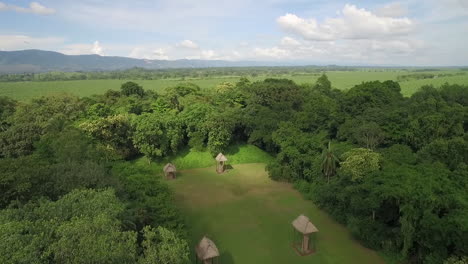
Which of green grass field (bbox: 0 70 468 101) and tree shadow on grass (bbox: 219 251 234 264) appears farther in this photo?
green grass field (bbox: 0 70 468 101)

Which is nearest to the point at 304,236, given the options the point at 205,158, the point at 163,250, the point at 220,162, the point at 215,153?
the point at 163,250

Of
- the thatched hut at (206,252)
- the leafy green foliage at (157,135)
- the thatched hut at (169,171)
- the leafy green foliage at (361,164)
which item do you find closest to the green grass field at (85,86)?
the leafy green foliage at (157,135)

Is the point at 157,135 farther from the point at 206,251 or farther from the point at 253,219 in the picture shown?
the point at 206,251

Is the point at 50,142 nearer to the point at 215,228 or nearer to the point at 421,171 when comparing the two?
the point at 215,228

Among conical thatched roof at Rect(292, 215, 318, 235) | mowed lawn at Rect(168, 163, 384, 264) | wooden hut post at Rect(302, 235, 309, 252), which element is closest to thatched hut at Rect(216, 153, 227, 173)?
mowed lawn at Rect(168, 163, 384, 264)

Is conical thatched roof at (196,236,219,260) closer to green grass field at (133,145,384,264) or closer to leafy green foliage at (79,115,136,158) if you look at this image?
green grass field at (133,145,384,264)

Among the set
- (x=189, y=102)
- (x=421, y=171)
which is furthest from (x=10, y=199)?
(x=189, y=102)

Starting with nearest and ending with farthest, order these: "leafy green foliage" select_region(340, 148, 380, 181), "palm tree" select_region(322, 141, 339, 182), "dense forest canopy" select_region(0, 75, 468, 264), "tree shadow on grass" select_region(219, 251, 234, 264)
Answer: "dense forest canopy" select_region(0, 75, 468, 264) < "tree shadow on grass" select_region(219, 251, 234, 264) < "leafy green foliage" select_region(340, 148, 380, 181) < "palm tree" select_region(322, 141, 339, 182)
